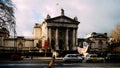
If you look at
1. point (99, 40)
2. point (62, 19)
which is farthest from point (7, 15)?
point (99, 40)

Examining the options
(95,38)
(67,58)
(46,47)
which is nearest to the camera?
(67,58)

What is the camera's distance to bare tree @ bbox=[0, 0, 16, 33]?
46625 mm

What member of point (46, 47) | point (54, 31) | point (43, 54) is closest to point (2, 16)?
point (43, 54)

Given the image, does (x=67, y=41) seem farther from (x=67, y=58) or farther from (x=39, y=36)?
(x=67, y=58)

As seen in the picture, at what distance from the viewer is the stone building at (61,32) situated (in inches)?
3895

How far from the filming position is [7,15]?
156 ft

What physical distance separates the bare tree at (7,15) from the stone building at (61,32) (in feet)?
165

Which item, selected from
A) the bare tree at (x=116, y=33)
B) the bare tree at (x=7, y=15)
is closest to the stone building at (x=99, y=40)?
the bare tree at (x=116, y=33)

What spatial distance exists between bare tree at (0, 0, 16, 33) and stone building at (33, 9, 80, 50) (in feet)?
165

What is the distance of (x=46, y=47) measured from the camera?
90250 mm

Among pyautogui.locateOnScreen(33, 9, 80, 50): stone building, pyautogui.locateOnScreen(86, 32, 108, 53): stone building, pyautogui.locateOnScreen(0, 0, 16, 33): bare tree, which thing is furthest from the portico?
pyautogui.locateOnScreen(0, 0, 16, 33): bare tree

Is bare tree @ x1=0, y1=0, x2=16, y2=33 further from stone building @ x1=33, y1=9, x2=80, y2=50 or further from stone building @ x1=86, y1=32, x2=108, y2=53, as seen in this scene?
stone building @ x1=86, y1=32, x2=108, y2=53

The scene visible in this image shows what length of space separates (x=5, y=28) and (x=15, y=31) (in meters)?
1.67

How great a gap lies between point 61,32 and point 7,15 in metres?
54.9
